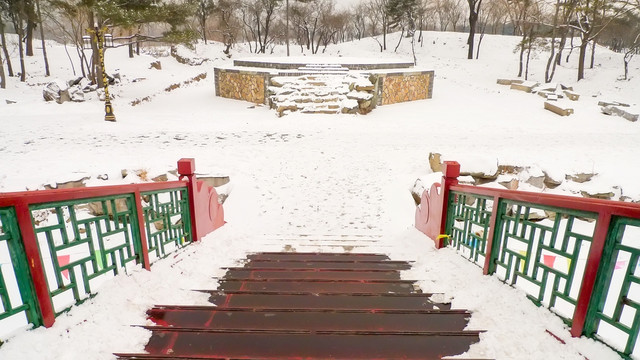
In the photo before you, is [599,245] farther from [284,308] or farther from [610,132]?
[610,132]

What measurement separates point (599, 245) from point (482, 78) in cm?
2857

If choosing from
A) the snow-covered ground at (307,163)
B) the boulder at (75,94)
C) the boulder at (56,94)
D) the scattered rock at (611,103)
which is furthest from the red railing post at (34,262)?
the scattered rock at (611,103)

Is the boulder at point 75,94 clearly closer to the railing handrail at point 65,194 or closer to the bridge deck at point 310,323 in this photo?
the railing handrail at point 65,194

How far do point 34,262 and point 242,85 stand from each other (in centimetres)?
1710

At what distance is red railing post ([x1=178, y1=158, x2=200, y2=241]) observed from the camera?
4.34 metres

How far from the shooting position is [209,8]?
39.5 meters

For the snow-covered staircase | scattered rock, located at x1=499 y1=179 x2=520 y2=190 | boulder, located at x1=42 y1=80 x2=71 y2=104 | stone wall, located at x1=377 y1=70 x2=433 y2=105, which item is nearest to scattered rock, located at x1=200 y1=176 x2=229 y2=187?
scattered rock, located at x1=499 y1=179 x2=520 y2=190

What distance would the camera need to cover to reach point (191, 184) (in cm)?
440

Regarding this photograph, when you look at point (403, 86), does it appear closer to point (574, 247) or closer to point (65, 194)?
point (574, 247)

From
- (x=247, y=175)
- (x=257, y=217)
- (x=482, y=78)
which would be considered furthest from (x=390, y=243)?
(x=482, y=78)

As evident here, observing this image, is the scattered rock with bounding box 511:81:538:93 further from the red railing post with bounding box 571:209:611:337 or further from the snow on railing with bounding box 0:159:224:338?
the red railing post with bounding box 571:209:611:337

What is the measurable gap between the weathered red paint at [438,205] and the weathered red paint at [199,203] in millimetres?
3068

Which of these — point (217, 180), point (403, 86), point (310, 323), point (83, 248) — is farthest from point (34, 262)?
point (403, 86)

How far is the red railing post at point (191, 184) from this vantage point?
14.2ft
